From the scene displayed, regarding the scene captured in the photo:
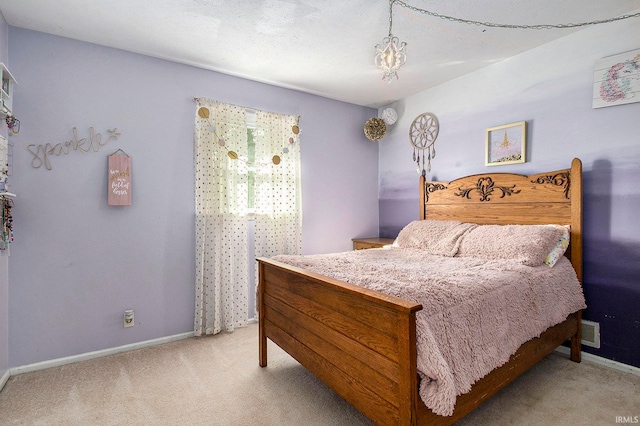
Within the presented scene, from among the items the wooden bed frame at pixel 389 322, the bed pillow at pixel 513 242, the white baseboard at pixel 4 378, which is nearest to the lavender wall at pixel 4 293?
the white baseboard at pixel 4 378

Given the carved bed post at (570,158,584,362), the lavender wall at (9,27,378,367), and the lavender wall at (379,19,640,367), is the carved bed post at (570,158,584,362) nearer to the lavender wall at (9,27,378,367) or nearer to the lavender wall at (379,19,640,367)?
the lavender wall at (379,19,640,367)

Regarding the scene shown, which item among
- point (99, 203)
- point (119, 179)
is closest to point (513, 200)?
point (119, 179)

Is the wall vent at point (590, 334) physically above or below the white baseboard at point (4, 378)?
above

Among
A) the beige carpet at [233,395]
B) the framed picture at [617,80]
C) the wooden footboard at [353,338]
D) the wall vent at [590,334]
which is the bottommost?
the beige carpet at [233,395]

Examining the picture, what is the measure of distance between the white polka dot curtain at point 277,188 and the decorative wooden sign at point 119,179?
1.08m

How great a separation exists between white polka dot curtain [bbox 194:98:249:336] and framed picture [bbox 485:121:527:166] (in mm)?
2248

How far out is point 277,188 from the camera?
326cm

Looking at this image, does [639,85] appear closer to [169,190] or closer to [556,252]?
[556,252]

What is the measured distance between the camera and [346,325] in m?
1.54

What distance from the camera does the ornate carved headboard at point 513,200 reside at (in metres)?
2.29

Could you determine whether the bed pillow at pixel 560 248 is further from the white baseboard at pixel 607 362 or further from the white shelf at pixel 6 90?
the white shelf at pixel 6 90

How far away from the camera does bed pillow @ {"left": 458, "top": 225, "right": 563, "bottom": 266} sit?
2129mm

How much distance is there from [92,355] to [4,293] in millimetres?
717

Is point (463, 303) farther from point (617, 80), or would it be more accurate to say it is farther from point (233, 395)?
point (617, 80)
